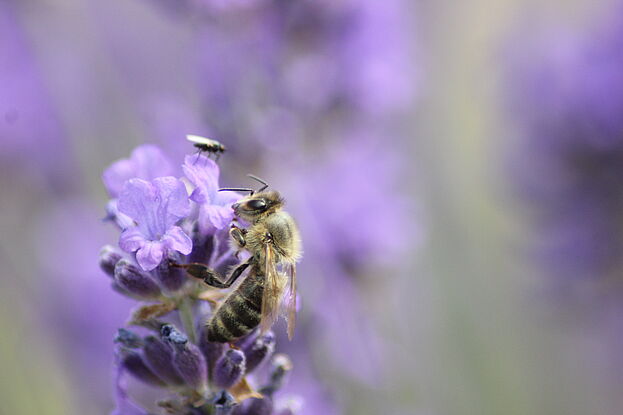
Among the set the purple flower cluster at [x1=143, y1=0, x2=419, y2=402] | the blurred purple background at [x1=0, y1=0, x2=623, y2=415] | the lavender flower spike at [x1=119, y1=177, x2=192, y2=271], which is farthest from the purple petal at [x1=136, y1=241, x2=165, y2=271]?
the purple flower cluster at [x1=143, y1=0, x2=419, y2=402]

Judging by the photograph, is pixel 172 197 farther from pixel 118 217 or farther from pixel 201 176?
pixel 118 217

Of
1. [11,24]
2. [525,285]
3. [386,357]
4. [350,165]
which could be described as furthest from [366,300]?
[11,24]

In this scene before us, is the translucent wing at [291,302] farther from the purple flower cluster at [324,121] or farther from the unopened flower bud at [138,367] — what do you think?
the purple flower cluster at [324,121]

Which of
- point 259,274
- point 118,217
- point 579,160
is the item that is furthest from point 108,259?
point 579,160

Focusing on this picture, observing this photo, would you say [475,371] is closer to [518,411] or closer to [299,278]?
[518,411]

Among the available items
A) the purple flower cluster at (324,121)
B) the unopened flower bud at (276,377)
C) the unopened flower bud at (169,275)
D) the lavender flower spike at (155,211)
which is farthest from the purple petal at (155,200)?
the purple flower cluster at (324,121)
